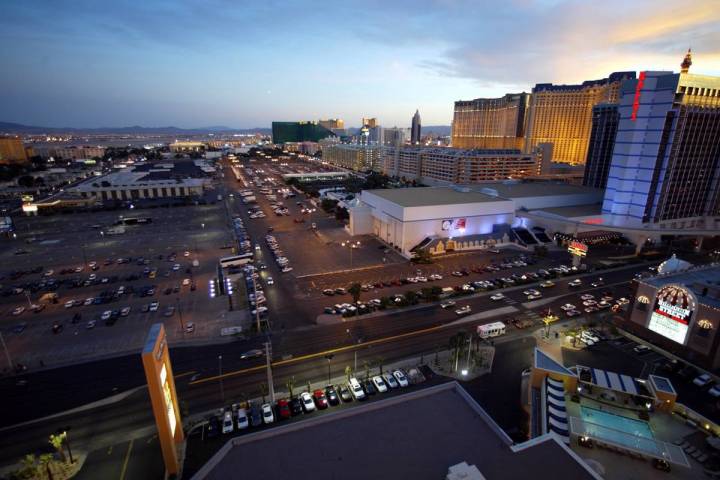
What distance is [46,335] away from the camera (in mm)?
41594

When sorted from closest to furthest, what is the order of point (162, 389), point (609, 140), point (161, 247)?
point (162, 389), point (161, 247), point (609, 140)

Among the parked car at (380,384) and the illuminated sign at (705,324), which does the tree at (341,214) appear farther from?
the illuminated sign at (705,324)

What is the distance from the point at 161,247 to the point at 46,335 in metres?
34.5

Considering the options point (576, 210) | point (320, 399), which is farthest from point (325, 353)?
point (576, 210)

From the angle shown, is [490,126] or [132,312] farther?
[490,126]

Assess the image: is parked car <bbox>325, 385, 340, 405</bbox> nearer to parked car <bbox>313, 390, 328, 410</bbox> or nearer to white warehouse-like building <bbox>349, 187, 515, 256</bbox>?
parked car <bbox>313, 390, 328, 410</bbox>

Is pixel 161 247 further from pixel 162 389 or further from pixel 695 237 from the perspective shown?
pixel 695 237

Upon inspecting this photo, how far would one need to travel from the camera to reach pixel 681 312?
36438 mm

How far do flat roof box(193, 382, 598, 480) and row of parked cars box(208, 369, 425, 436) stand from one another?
1069cm

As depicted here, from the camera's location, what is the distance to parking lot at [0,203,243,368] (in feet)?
133

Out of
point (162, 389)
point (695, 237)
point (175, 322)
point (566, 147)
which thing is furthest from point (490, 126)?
point (162, 389)

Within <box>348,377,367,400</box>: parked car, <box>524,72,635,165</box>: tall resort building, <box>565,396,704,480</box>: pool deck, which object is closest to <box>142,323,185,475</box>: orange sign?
<box>348,377,367,400</box>: parked car

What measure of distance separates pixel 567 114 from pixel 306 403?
554ft

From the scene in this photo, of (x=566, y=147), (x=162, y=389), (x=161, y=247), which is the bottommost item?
(x=161, y=247)
